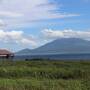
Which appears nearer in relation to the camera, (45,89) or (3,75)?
(45,89)

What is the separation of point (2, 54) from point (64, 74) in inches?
1598

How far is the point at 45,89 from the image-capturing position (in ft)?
53.6

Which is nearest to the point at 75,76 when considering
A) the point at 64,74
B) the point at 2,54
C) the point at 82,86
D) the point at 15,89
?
the point at 64,74

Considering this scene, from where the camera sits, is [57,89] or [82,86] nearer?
[57,89]

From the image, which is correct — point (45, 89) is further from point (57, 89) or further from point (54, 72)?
point (54, 72)

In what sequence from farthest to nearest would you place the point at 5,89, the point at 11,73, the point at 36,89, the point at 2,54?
the point at 2,54 < the point at 11,73 < the point at 36,89 < the point at 5,89

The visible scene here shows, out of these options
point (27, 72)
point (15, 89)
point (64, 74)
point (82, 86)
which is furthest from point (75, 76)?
point (15, 89)

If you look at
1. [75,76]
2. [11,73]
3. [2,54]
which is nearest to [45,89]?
[75,76]

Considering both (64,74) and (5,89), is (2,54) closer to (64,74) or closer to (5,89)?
(64,74)

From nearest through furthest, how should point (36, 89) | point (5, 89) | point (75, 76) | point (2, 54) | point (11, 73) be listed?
point (5, 89), point (36, 89), point (75, 76), point (11, 73), point (2, 54)

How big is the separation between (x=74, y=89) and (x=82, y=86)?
793 millimetres

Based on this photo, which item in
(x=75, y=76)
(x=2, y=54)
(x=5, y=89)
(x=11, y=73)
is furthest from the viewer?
(x=2, y=54)

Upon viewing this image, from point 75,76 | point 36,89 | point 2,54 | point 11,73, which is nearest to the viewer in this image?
point 36,89

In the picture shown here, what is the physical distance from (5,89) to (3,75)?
1739cm
